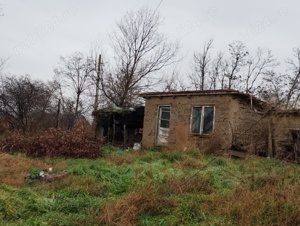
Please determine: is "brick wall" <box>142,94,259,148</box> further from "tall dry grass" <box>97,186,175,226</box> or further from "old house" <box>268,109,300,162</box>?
"tall dry grass" <box>97,186,175,226</box>

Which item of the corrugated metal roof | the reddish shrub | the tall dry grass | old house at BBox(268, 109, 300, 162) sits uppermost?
the corrugated metal roof

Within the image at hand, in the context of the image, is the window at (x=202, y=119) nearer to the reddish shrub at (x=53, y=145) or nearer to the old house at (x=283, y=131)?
the old house at (x=283, y=131)

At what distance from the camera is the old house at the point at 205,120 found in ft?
41.6

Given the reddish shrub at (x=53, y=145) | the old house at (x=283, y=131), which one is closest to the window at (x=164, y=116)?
the reddish shrub at (x=53, y=145)

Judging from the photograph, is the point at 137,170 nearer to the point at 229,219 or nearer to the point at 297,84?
the point at 229,219

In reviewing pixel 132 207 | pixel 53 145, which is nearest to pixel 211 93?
pixel 53 145

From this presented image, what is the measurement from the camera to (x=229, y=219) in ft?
14.0

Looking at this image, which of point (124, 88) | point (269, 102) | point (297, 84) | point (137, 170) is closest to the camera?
point (137, 170)

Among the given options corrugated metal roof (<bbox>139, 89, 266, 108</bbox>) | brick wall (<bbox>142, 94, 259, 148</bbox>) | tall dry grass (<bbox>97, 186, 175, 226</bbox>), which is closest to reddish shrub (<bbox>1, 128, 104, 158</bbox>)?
brick wall (<bbox>142, 94, 259, 148</bbox>)

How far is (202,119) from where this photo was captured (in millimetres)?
13656

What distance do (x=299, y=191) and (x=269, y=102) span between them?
352 inches

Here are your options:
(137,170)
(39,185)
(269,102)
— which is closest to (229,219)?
(137,170)

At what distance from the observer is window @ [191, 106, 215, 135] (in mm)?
13375

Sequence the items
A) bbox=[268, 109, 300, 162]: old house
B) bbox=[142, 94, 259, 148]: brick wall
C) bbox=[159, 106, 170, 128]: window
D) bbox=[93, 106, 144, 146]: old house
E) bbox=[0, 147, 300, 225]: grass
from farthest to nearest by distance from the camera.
Result: 1. bbox=[93, 106, 144, 146]: old house
2. bbox=[159, 106, 170, 128]: window
3. bbox=[142, 94, 259, 148]: brick wall
4. bbox=[268, 109, 300, 162]: old house
5. bbox=[0, 147, 300, 225]: grass
